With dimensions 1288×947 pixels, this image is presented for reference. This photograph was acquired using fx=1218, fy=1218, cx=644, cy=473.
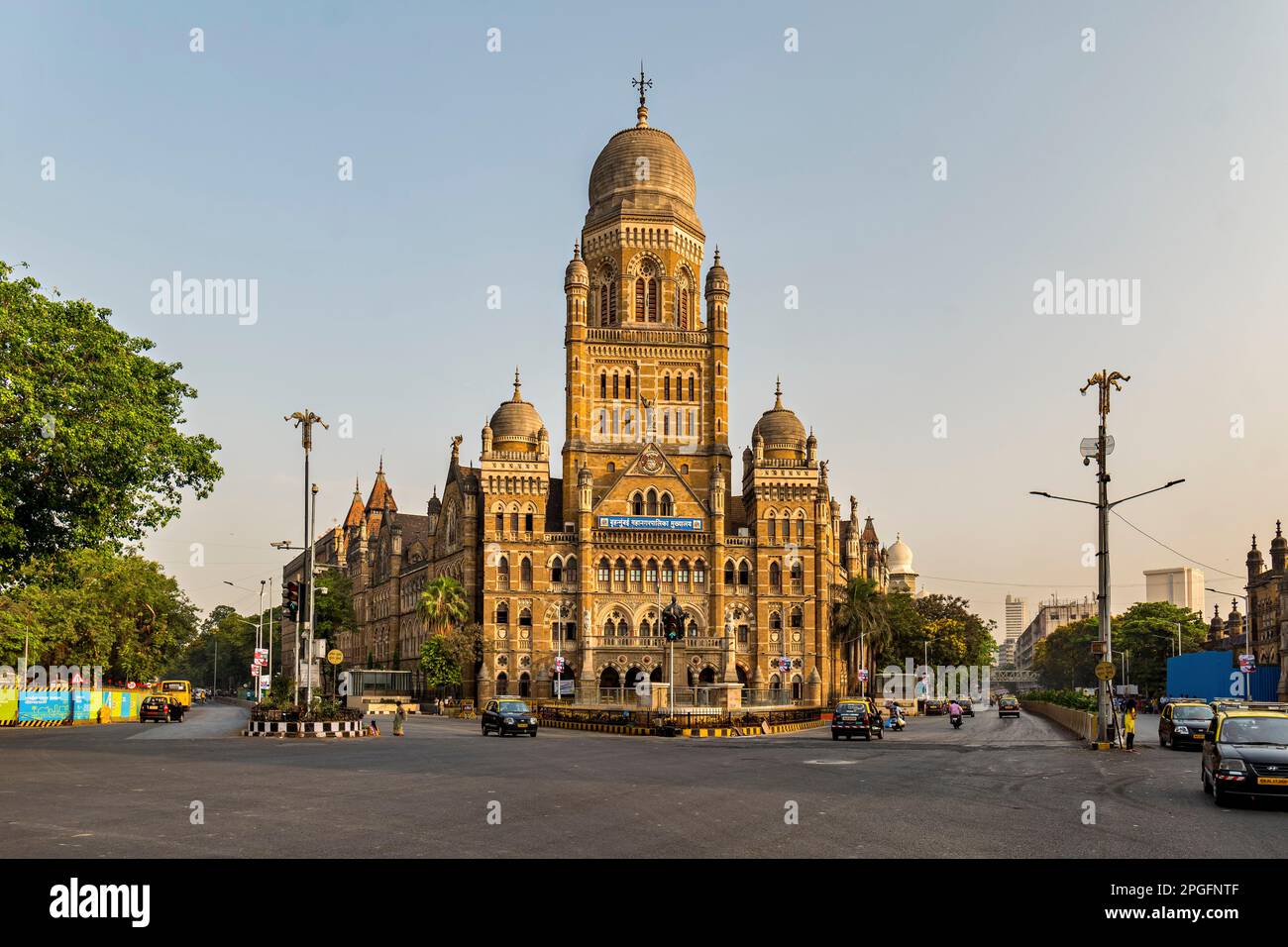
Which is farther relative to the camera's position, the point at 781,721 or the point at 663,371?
the point at 663,371

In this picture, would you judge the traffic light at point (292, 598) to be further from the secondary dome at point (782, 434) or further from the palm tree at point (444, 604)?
the secondary dome at point (782, 434)

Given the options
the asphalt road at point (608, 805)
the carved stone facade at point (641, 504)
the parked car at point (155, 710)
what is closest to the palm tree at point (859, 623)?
the carved stone facade at point (641, 504)

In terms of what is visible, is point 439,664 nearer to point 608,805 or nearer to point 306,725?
point 306,725

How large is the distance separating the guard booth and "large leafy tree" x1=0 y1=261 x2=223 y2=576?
153 feet

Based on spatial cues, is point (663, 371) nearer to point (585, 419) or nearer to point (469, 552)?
point (585, 419)

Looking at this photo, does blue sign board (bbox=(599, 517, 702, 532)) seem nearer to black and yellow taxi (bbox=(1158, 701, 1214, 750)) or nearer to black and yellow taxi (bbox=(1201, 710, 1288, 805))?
black and yellow taxi (bbox=(1158, 701, 1214, 750))

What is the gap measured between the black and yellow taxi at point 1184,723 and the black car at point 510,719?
21724 millimetres

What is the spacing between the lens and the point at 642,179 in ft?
319

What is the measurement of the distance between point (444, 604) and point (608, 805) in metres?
67.9

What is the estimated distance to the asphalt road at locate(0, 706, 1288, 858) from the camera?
1394 centimetres
